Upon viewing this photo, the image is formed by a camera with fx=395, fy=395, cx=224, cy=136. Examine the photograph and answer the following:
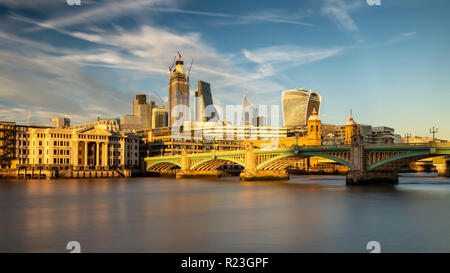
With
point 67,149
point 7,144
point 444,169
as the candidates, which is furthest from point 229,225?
point 444,169

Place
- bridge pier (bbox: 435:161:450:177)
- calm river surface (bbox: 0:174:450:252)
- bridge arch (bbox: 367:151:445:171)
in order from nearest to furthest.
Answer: calm river surface (bbox: 0:174:450:252) < bridge arch (bbox: 367:151:445:171) < bridge pier (bbox: 435:161:450:177)

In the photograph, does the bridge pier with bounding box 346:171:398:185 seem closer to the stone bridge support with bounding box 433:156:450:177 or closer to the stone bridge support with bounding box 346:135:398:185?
the stone bridge support with bounding box 346:135:398:185

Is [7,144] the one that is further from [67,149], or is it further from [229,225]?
[229,225]

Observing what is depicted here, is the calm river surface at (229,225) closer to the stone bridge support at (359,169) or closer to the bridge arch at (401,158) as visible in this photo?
the bridge arch at (401,158)

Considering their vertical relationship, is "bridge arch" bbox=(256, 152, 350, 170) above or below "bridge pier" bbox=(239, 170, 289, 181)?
above

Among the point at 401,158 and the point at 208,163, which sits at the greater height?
the point at 401,158

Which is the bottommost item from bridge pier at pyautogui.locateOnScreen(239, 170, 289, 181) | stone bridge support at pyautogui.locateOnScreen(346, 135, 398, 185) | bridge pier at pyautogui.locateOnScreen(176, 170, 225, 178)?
bridge pier at pyautogui.locateOnScreen(176, 170, 225, 178)

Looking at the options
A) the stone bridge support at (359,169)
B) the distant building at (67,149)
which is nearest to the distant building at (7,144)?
the distant building at (67,149)

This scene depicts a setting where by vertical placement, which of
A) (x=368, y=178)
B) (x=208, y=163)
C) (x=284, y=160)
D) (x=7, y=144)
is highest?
(x=7, y=144)

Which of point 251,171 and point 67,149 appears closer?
point 251,171

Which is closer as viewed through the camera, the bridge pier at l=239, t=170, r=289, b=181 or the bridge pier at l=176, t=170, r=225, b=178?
the bridge pier at l=239, t=170, r=289, b=181

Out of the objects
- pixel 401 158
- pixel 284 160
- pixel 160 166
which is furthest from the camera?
pixel 160 166

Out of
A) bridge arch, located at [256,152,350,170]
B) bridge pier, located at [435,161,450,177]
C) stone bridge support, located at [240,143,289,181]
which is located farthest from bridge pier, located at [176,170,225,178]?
bridge pier, located at [435,161,450,177]
